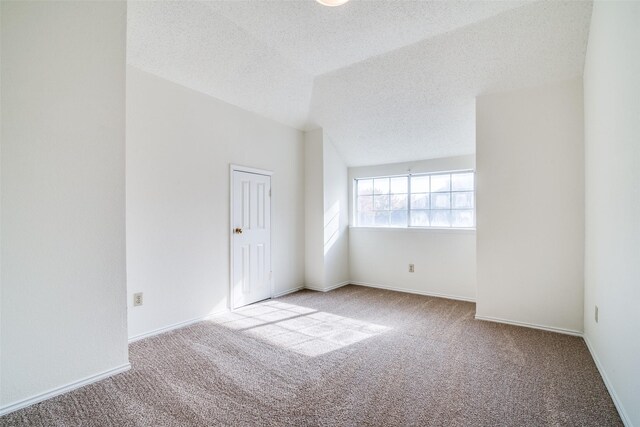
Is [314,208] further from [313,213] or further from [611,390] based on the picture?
[611,390]

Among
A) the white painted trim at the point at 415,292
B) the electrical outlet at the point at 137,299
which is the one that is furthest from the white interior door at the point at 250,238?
the white painted trim at the point at 415,292

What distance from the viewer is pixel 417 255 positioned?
14.5ft

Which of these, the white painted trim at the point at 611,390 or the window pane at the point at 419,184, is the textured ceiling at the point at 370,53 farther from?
the white painted trim at the point at 611,390

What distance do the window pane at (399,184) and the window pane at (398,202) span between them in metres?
0.07

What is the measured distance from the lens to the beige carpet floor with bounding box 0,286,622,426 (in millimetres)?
1689

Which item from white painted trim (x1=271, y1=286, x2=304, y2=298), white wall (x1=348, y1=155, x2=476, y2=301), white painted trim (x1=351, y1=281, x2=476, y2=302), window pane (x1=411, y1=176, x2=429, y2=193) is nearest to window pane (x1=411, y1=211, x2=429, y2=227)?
white wall (x1=348, y1=155, x2=476, y2=301)

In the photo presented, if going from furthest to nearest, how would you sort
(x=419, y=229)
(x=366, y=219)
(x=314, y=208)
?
(x=366, y=219) < (x=314, y=208) < (x=419, y=229)

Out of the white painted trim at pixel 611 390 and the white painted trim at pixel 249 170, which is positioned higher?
the white painted trim at pixel 249 170

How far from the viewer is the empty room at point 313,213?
177cm

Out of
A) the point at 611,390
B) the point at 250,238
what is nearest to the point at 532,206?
the point at 611,390

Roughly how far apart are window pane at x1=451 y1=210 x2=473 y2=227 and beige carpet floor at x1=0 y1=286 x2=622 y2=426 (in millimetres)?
1469

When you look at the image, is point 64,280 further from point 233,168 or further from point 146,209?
point 233,168

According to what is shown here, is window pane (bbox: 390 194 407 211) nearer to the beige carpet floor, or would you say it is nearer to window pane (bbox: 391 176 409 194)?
window pane (bbox: 391 176 409 194)

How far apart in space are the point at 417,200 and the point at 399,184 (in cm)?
39
